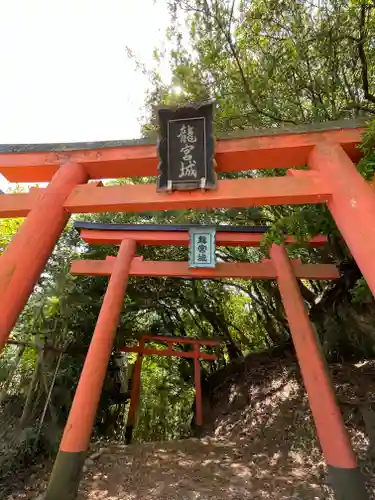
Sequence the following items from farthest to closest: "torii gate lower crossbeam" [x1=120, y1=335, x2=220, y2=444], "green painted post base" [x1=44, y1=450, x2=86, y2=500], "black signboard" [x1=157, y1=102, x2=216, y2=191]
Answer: "torii gate lower crossbeam" [x1=120, y1=335, x2=220, y2=444] → "green painted post base" [x1=44, y1=450, x2=86, y2=500] → "black signboard" [x1=157, y1=102, x2=216, y2=191]

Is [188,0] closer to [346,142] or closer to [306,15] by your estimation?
[306,15]

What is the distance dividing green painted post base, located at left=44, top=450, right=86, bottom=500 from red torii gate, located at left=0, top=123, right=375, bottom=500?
10 mm

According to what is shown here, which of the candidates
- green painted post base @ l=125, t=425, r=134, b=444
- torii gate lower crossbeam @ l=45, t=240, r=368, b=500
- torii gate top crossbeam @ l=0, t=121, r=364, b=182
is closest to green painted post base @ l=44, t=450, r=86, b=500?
torii gate lower crossbeam @ l=45, t=240, r=368, b=500

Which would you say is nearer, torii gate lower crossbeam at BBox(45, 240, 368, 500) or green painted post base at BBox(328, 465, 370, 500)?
green painted post base at BBox(328, 465, 370, 500)

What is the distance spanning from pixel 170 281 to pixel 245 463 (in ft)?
16.8

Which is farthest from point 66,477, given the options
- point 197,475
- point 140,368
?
point 140,368

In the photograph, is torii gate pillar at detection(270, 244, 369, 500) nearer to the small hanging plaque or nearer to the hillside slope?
the hillside slope

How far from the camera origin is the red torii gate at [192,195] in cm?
265

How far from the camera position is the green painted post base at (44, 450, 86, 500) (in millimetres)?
3715

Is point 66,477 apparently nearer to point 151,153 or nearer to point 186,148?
point 151,153

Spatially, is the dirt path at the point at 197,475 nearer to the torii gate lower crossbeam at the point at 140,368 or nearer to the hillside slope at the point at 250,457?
the hillside slope at the point at 250,457

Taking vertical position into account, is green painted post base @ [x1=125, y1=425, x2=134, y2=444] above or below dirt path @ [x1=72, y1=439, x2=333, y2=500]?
above

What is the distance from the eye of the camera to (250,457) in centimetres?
515

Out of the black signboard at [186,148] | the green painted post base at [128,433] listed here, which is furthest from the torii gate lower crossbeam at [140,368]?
the black signboard at [186,148]
